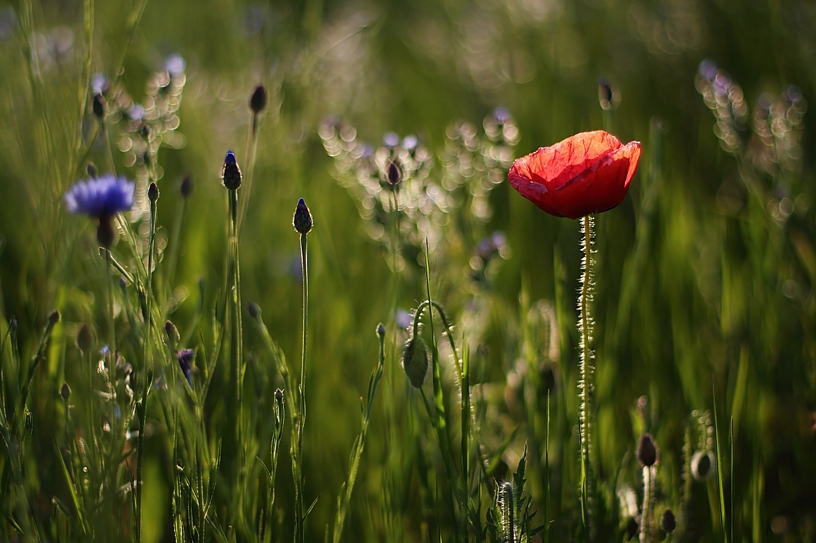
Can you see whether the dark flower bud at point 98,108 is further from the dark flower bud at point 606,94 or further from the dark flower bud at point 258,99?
the dark flower bud at point 606,94

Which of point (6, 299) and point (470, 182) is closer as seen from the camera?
point (470, 182)

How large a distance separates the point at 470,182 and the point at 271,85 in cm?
68

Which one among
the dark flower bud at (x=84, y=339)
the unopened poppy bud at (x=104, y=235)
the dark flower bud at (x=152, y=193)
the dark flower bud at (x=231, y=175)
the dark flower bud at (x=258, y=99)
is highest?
the dark flower bud at (x=258, y=99)

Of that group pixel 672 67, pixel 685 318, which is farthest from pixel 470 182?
pixel 672 67

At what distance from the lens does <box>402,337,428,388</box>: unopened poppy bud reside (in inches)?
39.2

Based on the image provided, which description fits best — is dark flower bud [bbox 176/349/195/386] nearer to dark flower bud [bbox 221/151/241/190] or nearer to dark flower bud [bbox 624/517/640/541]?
dark flower bud [bbox 221/151/241/190]

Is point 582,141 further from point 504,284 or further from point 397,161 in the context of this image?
point 504,284

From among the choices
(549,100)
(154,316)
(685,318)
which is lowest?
(154,316)

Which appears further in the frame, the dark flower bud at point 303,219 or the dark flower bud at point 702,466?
the dark flower bud at point 702,466

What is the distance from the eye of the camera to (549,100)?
2.63m

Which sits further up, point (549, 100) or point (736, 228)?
point (549, 100)

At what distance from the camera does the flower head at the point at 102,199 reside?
3.43 feet

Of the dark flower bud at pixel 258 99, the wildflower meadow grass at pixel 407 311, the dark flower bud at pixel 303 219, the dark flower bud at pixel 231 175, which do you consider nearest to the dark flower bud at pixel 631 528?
the wildflower meadow grass at pixel 407 311

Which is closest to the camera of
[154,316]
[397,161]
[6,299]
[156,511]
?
[154,316]
